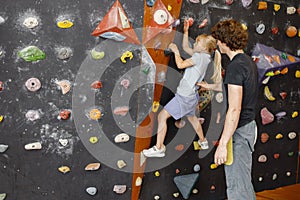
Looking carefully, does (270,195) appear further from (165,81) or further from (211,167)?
(165,81)

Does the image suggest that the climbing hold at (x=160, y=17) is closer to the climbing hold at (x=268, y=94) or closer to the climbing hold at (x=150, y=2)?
the climbing hold at (x=150, y=2)

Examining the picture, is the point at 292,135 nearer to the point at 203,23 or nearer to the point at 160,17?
the point at 203,23

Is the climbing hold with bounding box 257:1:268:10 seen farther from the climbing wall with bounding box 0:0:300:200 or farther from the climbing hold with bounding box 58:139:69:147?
the climbing hold with bounding box 58:139:69:147

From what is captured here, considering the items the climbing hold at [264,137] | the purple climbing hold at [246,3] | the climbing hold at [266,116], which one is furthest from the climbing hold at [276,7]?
the climbing hold at [264,137]

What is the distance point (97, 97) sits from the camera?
9.70ft

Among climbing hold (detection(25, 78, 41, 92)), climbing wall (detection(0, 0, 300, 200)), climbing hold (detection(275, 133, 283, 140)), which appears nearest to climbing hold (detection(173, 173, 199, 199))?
climbing wall (detection(0, 0, 300, 200))

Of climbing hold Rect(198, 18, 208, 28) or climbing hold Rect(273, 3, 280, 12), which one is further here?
climbing hold Rect(273, 3, 280, 12)

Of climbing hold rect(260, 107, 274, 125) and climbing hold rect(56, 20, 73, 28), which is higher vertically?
climbing hold rect(56, 20, 73, 28)

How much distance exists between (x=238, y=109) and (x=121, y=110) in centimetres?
83

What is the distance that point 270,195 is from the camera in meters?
3.79

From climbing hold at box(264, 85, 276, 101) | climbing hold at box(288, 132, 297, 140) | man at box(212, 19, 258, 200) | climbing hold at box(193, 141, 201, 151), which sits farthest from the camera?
climbing hold at box(288, 132, 297, 140)

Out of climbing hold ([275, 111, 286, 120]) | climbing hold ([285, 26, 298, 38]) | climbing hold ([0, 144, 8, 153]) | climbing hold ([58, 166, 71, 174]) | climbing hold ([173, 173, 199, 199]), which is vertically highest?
climbing hold ([285, 26, 298, 38])

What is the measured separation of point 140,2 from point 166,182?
4.30 feet

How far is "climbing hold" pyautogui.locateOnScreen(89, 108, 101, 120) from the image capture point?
2949mm
